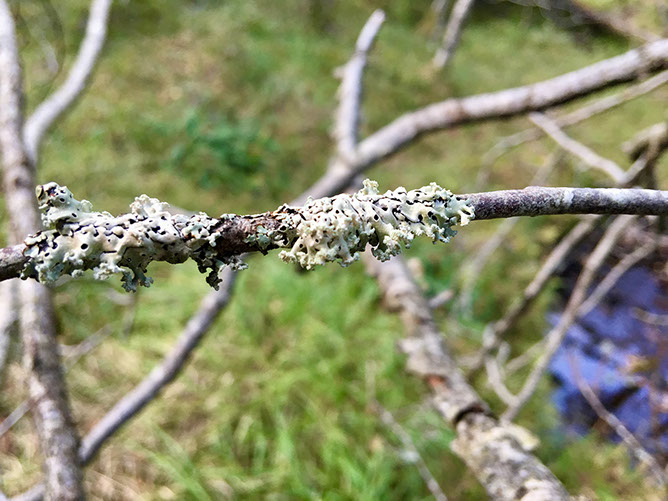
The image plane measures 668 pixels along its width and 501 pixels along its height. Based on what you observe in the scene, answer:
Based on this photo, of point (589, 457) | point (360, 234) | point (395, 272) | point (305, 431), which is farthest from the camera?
point (589, 457)

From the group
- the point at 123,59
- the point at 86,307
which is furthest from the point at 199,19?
the point at 86,307

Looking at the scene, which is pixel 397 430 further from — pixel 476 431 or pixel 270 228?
pixel 270 228

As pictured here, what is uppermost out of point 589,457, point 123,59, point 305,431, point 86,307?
point 123,59

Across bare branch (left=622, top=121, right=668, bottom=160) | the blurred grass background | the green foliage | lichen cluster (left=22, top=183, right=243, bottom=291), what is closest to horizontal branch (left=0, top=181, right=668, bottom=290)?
lichen cluster (left=22, top=183, right=243, bottom=291)

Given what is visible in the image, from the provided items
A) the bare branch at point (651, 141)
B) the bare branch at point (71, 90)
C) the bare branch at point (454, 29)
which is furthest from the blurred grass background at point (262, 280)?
the bare branch at point (651, 141)

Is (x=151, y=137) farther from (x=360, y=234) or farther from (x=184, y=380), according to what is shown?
(x=360, y=234)

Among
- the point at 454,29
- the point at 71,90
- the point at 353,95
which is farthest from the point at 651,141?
the point at 454,29
